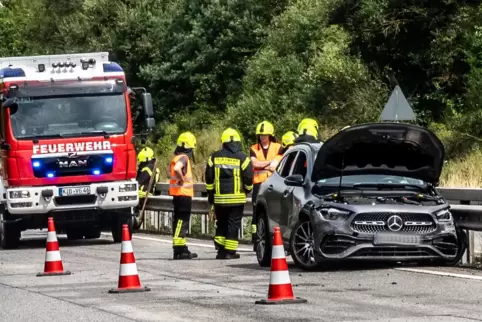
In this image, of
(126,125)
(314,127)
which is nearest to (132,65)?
(126,125)

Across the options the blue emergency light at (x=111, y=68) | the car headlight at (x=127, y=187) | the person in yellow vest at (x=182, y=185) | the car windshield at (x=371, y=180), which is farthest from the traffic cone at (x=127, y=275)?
the blue emergency light at (x=111, y=68)

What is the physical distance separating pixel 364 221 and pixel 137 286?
2724mm

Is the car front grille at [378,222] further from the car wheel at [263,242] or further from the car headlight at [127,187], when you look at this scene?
the car headlight at [127,187]

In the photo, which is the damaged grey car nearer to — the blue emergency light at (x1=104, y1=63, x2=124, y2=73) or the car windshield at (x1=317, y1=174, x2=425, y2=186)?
the car windshield at (x1=317, y1=174, x2=425, y2=186)

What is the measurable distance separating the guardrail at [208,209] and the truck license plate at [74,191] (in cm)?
230

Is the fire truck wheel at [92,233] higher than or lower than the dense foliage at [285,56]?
lower

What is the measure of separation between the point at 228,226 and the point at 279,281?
611 cm

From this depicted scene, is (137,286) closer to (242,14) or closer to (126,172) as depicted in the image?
(126,172)

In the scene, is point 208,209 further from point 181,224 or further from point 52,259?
point 52,259

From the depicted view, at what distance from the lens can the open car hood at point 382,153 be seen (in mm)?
15312

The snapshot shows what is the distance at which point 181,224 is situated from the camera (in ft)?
61.3

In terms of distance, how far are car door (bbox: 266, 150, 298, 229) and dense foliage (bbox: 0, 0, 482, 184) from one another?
13121 millimetres

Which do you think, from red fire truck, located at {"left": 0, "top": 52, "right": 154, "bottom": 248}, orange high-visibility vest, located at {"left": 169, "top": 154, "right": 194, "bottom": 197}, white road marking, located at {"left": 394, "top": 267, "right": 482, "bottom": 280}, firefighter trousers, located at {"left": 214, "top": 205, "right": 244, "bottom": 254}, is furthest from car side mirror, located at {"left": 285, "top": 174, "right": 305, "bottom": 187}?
red fire truck, located at {"left": 0, "top": 52, "right": 154, "bottom": 248}

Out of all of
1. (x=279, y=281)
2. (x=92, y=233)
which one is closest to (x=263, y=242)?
(x=279, y=281)
